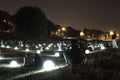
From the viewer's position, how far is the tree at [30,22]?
390 ft

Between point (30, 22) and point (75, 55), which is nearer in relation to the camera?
point (75, 55)

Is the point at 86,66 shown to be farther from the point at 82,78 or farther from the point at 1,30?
the point at 1,30

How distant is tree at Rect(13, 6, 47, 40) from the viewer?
390 feet

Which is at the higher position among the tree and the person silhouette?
the tree

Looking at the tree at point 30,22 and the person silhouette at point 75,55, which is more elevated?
the tree at point 30,22

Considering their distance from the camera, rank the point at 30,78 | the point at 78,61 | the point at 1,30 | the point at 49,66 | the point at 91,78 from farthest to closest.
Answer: the point at 1,30 → the point at 49,66 → the point at 78,61 → the point at 30,78 → the point at 91,78

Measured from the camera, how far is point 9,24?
535 ft

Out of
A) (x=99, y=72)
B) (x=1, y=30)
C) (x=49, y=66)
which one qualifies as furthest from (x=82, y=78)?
(x=1, y=30)

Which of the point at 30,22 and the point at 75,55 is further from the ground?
the point at 30,22

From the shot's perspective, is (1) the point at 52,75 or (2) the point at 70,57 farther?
(2) the point at 70,57

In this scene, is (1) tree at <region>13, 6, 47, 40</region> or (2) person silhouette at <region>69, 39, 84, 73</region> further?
(1) tree at <region>13, 6, 47, 40</region>

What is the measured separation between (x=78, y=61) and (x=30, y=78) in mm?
4891

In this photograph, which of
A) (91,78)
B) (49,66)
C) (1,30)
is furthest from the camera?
(1,30)

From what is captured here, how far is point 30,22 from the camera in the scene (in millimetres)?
121125
